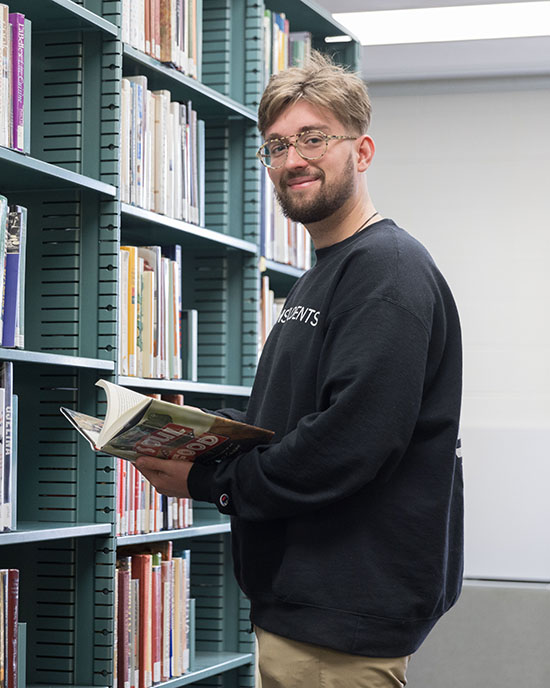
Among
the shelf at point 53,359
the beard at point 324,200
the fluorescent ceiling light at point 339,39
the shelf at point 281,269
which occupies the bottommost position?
the shelf at point 53,359

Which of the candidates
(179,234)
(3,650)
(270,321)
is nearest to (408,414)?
(3,650)

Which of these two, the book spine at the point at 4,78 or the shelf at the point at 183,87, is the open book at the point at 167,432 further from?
the shelf at the point at 183,87

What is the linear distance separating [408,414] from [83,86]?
1338 mm

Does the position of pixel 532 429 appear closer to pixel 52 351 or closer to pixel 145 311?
pixel 145 311

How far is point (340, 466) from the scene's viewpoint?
4.80 feet

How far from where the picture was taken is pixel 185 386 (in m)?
2.74

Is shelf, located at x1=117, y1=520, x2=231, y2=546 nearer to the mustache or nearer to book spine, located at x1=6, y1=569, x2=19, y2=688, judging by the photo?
book spine, located at x1=6, y1=569, x2=19, y2=688

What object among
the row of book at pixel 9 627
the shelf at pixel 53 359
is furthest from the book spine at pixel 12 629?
the shelf at pixel 53 359

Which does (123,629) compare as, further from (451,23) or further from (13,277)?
(451,23)

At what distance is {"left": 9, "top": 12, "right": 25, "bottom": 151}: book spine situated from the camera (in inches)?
83.4

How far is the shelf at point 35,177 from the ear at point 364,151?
74 centimetres

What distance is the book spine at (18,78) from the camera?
2119mm

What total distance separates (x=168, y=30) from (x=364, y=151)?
3.96 ft

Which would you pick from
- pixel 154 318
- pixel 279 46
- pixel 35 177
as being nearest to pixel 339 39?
pixel 279 46
